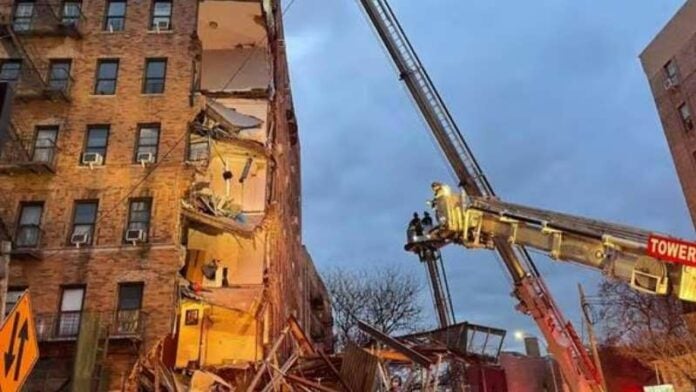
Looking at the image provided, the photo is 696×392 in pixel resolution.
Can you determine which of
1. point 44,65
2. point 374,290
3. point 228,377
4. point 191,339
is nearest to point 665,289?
point 228,377

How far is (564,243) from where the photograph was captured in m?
13.4

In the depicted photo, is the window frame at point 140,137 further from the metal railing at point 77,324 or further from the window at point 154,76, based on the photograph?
the metal railing at point 77,324

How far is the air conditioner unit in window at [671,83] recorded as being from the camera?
3656 centimetres

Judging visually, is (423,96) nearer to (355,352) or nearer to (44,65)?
(355,352)

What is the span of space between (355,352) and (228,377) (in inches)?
243

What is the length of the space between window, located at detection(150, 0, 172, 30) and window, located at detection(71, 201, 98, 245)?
8712 mm

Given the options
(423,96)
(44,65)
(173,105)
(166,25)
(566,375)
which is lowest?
(566,375)

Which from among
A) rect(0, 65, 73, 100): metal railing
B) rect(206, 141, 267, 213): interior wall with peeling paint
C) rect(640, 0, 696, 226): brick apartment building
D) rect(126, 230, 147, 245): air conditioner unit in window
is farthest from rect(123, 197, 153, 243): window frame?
rect(640, 0, 696, 226): brick apartment building

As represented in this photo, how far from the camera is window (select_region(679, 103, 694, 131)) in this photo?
1397 inches

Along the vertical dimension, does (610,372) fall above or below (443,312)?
below

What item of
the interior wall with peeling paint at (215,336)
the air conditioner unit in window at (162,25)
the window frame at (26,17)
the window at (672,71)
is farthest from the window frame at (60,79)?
the window at (672,71)

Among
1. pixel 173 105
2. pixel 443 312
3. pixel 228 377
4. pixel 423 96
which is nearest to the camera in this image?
pixel 423 96

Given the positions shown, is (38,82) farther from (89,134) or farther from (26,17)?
(26,17)

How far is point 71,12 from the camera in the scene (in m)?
25.8
